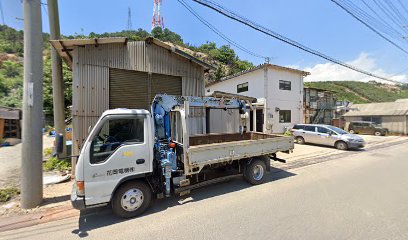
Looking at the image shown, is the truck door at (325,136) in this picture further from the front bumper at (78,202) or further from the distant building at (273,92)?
the front bumper at (78,202)

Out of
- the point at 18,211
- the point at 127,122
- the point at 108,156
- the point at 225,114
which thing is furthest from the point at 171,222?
the point at 225,114

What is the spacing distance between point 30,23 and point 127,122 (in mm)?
3297

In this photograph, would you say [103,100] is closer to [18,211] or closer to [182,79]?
[182,79]

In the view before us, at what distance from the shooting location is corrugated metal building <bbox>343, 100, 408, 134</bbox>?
964 inches

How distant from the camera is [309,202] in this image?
15.3 feet

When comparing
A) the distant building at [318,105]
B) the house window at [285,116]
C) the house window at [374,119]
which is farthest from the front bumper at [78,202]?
the house window at [374,119]

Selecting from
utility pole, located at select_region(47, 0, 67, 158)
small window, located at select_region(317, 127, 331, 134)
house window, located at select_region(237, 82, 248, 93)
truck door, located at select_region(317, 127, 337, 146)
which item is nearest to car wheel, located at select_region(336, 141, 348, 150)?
truck door, located at select_region(317, 127, 337, 146)

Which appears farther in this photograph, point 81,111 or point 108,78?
point 108,78

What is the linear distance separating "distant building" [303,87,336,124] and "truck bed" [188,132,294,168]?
17542 millimetres

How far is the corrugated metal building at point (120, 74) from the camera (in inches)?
281

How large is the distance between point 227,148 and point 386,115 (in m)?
30.6

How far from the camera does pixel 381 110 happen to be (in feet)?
88.5

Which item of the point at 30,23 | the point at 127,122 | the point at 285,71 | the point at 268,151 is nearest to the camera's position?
the point at 127,122

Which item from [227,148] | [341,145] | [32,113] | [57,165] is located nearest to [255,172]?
[227,148]
